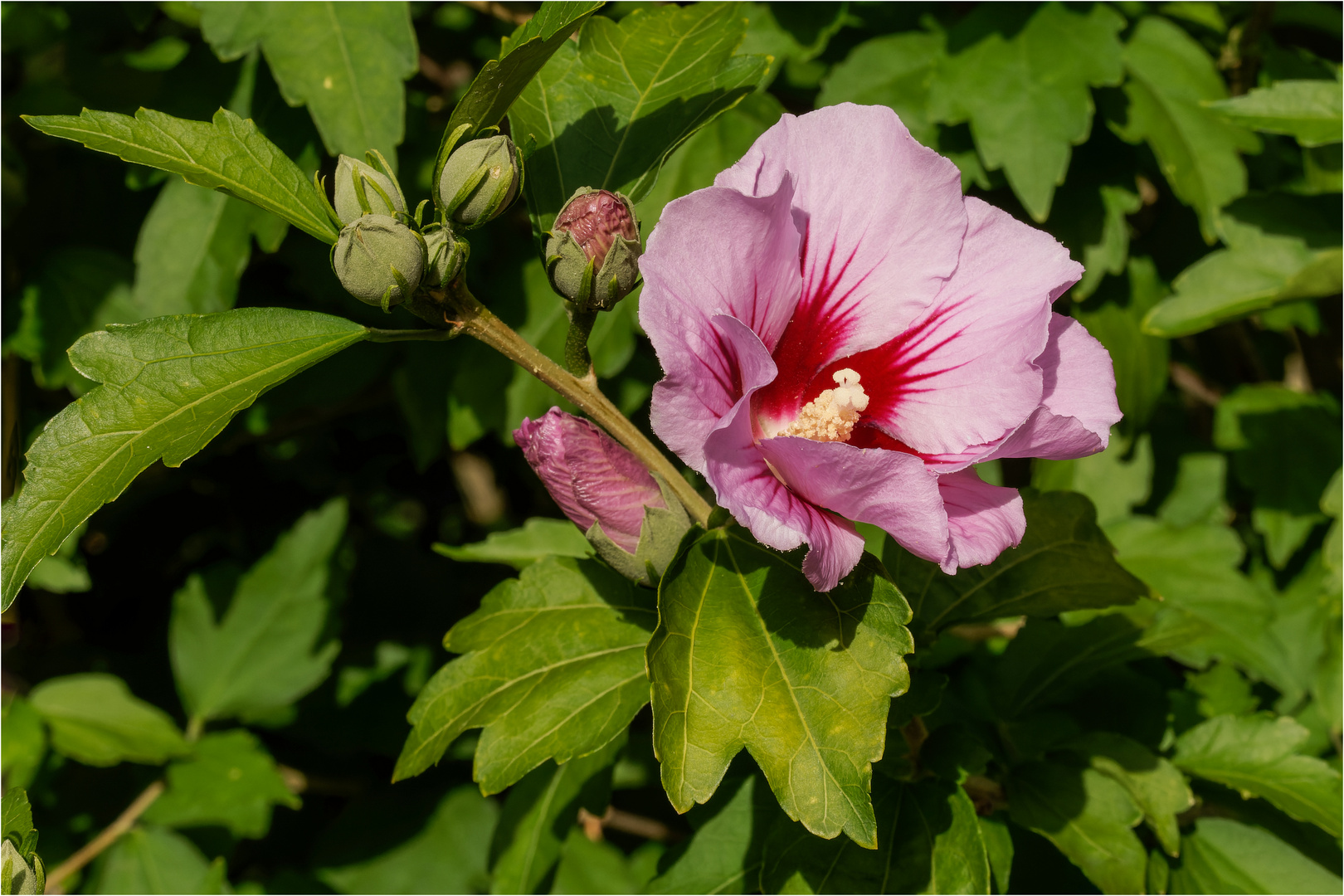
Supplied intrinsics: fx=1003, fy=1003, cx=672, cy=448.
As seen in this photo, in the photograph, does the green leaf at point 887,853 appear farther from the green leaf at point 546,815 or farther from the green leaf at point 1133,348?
the green leaf at point 1133,348

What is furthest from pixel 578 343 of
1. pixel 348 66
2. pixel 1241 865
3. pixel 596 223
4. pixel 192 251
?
pixel 1241 865

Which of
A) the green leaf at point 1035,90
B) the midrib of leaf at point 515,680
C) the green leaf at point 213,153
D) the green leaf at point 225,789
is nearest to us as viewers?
the green leaf at point 213,153

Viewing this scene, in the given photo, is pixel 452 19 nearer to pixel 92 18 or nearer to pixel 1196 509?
pixel 92 18

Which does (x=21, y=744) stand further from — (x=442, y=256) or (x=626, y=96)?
(x=626, y=96)

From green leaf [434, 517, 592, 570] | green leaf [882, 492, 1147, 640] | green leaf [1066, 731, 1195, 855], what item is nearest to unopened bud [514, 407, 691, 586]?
green leaf [882, 492, 1147, 640]

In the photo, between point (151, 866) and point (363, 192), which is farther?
point (151, 866)

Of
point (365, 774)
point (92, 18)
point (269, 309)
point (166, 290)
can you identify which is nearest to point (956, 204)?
point (269, 309)

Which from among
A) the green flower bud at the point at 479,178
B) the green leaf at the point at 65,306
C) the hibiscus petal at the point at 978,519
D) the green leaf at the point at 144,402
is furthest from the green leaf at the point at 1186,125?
the green leaf at the point at 65,306
